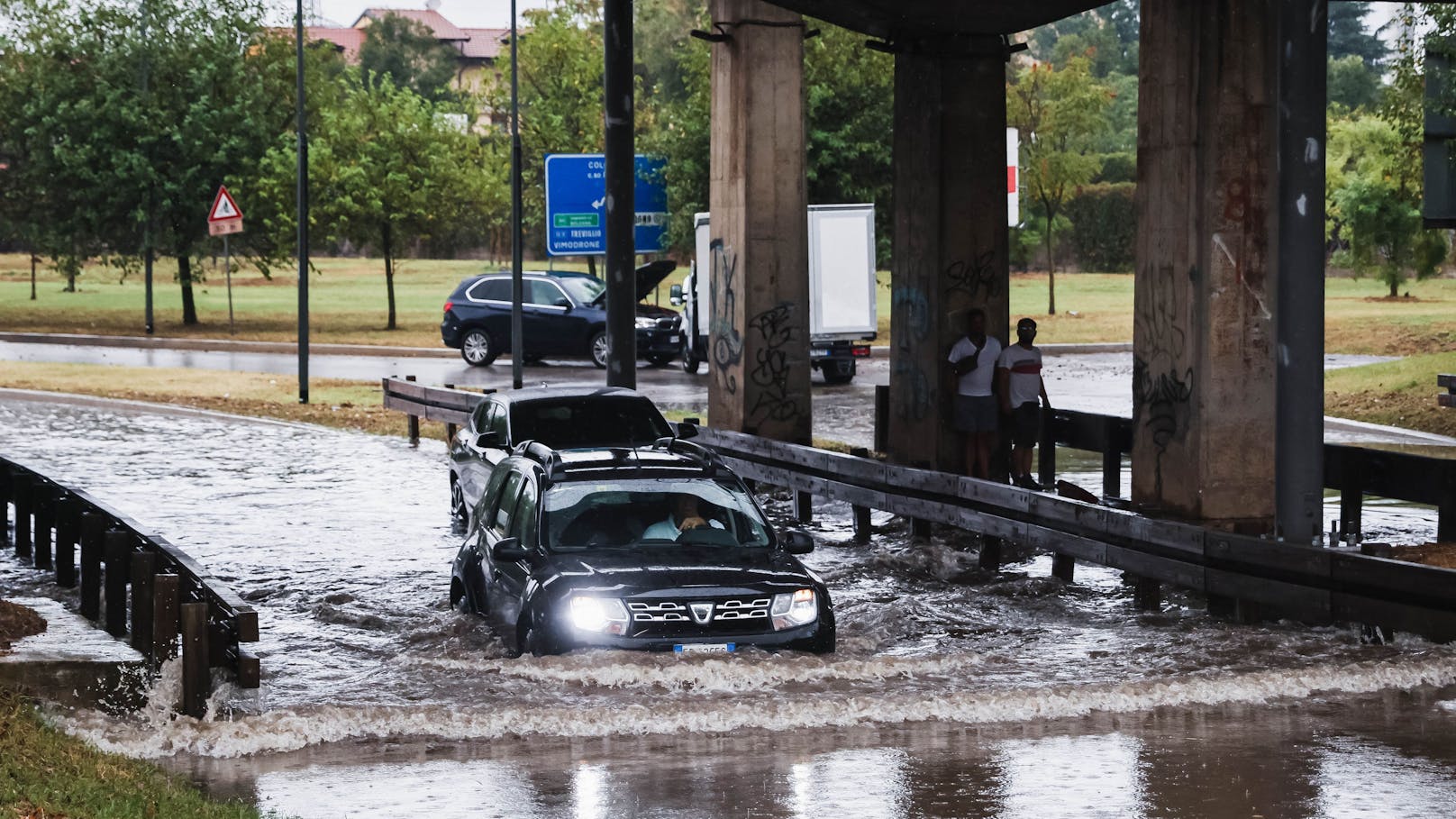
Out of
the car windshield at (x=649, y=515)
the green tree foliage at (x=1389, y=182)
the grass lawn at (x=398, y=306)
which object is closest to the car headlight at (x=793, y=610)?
the car windshield at (x=649, y=515)

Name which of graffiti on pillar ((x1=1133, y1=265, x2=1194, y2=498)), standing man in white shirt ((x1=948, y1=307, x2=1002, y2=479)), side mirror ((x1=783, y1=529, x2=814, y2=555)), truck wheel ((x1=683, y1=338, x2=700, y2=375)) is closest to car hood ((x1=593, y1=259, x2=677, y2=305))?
truck wheel ((x1=683, y1=338, x2=700, y2=375))

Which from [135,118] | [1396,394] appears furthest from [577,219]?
[135,118]

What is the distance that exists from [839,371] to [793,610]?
24.7m

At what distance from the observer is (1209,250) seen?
14664mm

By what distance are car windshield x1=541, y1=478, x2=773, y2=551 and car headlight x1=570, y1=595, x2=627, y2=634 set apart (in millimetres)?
798

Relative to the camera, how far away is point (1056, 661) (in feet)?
39.8

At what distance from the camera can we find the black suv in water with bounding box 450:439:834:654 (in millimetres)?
10867

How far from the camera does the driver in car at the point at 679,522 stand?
1188 centimetres

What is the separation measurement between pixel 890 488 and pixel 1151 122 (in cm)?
409

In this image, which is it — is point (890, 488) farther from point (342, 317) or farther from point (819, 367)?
point (342, 317)

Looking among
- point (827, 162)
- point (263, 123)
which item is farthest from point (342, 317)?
point (827, 162)

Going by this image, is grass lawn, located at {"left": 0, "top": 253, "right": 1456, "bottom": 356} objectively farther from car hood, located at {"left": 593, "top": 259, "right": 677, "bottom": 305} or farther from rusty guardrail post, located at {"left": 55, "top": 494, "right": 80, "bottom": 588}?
rusty guardrail post, located at {"left": 55, "top": 494, "right": 80, "bottom": 588}

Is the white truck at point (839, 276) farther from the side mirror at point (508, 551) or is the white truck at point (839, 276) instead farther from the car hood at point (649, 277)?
the side mirror at point (508, 551)

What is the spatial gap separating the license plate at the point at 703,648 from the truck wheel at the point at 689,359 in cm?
2659
